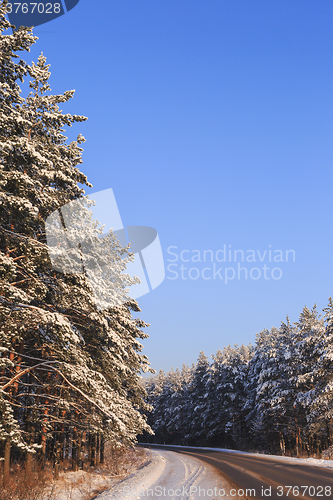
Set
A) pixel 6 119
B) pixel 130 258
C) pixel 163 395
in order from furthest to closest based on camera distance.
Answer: pixel 163 395
pixel 130 258
pixel 6 119

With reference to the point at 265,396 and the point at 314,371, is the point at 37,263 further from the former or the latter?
the point at 265,396

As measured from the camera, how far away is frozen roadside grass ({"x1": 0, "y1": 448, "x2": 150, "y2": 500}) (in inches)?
348

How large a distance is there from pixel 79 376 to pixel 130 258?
10.8 metres

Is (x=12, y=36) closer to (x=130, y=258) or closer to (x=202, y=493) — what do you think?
(x=130, y=258)

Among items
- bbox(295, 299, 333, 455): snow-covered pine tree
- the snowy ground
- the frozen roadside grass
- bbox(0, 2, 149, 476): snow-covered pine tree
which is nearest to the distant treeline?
bbox(295, 299, 333, 455): snow-covered pine tree

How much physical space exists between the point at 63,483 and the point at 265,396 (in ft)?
96.8

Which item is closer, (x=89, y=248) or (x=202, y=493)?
(x=202, y=493)

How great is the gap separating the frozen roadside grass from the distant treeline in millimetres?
16062

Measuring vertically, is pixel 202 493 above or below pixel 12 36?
below

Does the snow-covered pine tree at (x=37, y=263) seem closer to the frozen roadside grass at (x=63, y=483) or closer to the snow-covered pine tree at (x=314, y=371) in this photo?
the frozen roadside grass at (x=63, y=483)

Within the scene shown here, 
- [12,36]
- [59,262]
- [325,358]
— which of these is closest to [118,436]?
[59,262]

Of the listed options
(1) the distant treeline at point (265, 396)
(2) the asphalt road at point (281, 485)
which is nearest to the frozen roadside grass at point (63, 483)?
(2) the asphalt road at point (281, 485)

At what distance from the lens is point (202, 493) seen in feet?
34.1

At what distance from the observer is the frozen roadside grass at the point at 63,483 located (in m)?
8.85
